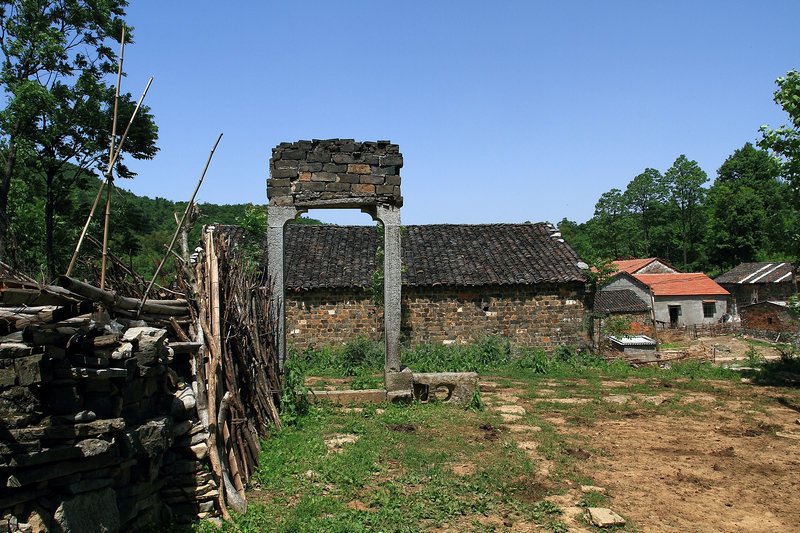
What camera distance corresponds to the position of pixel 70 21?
54.4 feet

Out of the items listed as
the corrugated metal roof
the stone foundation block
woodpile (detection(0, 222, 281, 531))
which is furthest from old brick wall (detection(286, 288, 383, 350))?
woodpile (detection(0, 222, 281, 531))

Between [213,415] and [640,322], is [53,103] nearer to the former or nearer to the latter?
[213,415]

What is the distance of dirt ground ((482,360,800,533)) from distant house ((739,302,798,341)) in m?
18.0

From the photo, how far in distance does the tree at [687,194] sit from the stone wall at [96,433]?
60.1m

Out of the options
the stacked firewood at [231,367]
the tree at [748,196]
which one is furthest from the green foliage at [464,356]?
the tree at [748,196]

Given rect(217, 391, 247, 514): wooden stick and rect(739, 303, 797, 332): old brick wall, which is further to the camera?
rect(739, 303, 797, 332): old brick wall

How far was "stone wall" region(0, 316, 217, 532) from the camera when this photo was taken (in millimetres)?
3111

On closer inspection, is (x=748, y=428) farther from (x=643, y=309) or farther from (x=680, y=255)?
(x=680, y=255)

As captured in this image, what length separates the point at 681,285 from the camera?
35.7 m

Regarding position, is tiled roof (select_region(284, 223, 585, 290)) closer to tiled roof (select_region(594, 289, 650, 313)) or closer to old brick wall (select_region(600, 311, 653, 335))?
old brick wall (select_region(600, 311, 653, 335))

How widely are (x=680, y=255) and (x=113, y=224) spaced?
5635cm

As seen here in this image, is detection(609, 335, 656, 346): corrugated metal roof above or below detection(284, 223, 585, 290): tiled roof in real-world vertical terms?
below

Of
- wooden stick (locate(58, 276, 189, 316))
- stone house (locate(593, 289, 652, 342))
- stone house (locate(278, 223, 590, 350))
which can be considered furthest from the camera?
stone house (locate(593, 289, 652, 342))

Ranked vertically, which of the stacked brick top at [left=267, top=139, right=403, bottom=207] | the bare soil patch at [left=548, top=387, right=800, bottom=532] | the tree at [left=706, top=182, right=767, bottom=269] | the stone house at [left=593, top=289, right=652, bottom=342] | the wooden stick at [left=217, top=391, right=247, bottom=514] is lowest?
the bare soil patch at [left=548, top=387, right=800, bottom=532]
